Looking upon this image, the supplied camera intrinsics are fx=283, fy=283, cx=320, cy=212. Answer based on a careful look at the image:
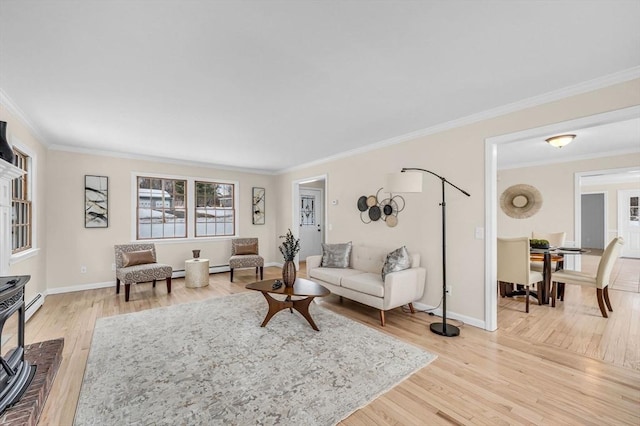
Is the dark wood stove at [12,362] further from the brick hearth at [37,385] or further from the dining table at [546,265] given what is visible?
the dining table at [546,265]

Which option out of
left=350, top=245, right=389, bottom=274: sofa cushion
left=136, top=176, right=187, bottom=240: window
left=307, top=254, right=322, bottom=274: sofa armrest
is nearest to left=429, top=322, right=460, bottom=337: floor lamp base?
left=350, top=245, right=389, bottom=274: sofa cushion

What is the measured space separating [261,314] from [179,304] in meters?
1.33

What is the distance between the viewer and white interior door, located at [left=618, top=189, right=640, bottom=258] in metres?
8.00

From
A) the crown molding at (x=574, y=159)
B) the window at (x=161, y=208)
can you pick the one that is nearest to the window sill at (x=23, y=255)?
the window at (x=161, y=208)

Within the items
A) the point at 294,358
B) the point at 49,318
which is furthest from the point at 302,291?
the point at 49,318

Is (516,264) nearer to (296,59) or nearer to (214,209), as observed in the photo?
(296,59)

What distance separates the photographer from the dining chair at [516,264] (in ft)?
12.3

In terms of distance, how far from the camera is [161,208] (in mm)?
5742

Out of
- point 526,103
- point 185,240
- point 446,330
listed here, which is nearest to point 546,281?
point 446,330

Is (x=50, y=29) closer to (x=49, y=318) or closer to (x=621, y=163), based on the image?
(x=49, y=318)

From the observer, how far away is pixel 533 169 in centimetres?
608

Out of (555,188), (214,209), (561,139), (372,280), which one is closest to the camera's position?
(372,280)

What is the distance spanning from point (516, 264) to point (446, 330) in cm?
162

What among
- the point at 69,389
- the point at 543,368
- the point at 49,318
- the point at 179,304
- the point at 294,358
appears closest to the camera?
the point at 69,389
